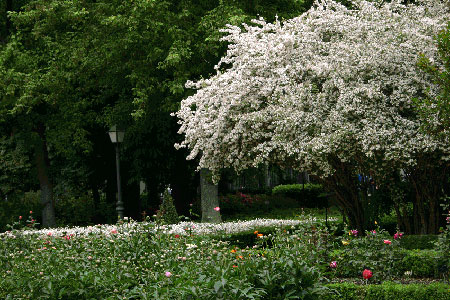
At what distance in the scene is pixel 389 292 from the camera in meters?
7.56

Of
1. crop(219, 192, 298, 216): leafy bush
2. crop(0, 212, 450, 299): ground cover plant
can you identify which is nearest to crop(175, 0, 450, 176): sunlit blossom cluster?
crop(0, 212, 450, 299): ground cover plant

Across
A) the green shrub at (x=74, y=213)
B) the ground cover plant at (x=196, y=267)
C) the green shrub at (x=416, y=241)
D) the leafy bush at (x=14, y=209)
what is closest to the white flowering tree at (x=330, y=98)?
the green shrub at (x=416, y=241)

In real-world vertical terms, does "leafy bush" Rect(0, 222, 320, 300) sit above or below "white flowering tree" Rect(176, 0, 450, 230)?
below

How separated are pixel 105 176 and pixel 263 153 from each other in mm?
12201

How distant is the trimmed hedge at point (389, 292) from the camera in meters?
7.46

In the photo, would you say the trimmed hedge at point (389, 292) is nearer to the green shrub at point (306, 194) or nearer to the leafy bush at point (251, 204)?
the leafy bush at point (251, 204)

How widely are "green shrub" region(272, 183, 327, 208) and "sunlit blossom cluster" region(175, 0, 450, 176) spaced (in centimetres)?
1451

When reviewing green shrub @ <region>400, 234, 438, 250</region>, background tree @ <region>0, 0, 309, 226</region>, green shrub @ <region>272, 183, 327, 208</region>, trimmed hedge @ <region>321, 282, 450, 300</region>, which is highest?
background tree @ <region>0, 0, 309, 226</region>

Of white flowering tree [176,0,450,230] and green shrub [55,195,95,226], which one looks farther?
green shrub [55,195,95,226]

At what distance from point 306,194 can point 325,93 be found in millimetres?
17465

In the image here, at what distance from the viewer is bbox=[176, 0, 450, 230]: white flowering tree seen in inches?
471

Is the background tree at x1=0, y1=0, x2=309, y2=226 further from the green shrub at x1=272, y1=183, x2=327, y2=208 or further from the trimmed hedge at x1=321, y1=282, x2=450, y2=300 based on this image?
the trimmed hedge at x1=321, y1=282, x2=450, y2=300

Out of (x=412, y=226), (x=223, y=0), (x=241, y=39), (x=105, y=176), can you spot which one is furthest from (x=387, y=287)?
(x=105, y=176)

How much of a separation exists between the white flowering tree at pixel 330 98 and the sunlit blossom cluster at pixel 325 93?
0.07 feet
